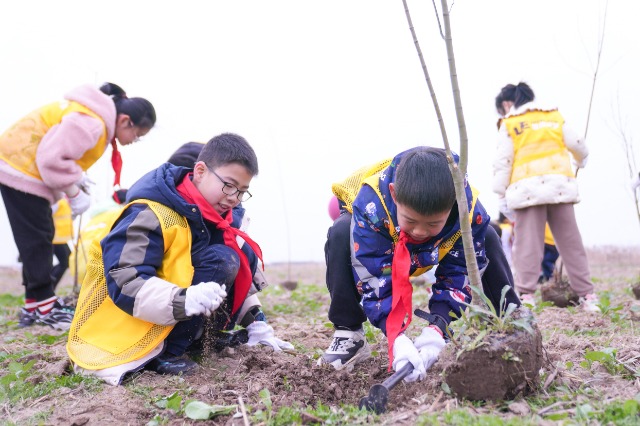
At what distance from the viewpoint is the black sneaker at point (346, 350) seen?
278 centimetres

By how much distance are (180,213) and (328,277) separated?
0.75 metres

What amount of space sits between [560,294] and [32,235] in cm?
399

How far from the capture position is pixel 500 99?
5.30 m

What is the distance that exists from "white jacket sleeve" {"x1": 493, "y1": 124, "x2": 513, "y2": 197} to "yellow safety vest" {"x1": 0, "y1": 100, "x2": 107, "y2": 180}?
10.0ft

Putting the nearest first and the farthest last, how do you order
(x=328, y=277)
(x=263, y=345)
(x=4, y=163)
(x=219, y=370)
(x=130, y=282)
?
(x=130, y=282)
(x=219, y=370)
(x=328, y=277)
(x=263, y=345)
(x=4, y=163)

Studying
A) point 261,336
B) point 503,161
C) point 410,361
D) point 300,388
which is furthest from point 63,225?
point 410,361

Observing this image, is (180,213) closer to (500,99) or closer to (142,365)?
(142,365)

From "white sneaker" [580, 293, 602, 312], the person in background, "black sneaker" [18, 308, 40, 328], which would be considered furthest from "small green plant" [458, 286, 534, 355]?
the person in background

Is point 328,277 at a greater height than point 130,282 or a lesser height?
lesser

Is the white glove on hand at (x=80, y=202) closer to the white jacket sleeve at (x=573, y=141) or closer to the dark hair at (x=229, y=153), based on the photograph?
the dark hair at (x=229, y=153)

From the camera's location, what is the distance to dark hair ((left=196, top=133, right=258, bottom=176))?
2.86 meters

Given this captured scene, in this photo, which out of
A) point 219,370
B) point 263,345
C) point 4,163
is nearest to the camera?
point 219,370

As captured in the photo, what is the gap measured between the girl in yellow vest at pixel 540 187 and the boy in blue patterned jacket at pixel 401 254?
203 cm

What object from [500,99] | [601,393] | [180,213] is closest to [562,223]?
[500,99]
